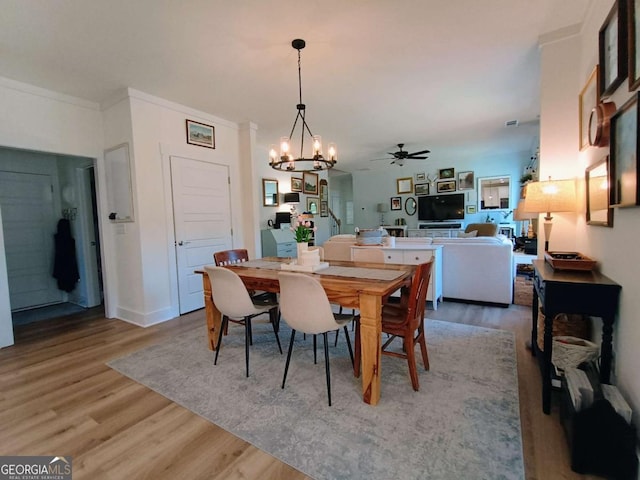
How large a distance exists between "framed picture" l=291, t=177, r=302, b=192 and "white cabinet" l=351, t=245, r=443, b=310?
132 inches

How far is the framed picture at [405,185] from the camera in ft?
27.6

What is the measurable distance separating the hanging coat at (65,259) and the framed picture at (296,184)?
4068 mm

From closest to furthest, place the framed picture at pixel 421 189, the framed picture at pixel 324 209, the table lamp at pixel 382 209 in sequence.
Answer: the framed picture at pixel 324 209 → the framed picture at pixel 421 189 → the table lamp at pixel 382 209

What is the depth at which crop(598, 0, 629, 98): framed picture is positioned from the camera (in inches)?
59.6

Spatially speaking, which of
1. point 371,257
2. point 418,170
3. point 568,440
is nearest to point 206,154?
point 371,257

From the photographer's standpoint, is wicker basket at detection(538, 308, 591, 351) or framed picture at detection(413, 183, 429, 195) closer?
wicker basket at detection(538, 308, 591, 351)

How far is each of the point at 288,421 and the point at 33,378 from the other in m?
2.14

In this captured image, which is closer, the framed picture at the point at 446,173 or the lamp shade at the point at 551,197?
the lamp shade at the point at 551,197

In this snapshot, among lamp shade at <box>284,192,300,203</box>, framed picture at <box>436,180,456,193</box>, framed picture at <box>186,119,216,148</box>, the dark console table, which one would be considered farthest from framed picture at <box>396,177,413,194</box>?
the dark console table

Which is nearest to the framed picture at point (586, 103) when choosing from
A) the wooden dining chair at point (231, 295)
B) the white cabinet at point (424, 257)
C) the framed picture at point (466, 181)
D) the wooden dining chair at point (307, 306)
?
the white cabinet at point (424, 257)

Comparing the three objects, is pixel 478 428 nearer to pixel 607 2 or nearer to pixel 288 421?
pixel 288 421

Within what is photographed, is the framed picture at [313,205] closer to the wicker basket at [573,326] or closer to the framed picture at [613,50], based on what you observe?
the wicker basket at [573,326]

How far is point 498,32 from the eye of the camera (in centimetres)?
247

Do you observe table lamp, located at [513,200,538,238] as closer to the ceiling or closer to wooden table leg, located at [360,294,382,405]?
the ceiling
